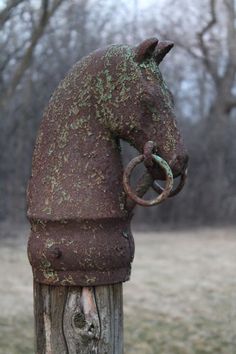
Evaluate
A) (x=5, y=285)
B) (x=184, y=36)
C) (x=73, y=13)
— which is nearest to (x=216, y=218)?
(x=184, y=36)

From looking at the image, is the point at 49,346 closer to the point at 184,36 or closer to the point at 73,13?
the point at 73,13

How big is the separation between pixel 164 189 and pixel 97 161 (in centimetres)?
25

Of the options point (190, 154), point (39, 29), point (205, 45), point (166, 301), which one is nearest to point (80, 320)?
point (166, 301)

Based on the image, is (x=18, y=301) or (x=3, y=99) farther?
(x=3, y=99)

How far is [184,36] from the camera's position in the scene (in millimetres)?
17625

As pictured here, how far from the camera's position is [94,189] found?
1.99 metres

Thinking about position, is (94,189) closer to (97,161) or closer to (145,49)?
(97,161)

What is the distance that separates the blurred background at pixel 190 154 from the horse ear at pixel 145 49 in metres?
3.98

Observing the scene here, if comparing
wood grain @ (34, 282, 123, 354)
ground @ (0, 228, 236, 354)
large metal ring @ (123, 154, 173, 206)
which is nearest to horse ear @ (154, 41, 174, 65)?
large metal ring @ (123, 154, 173, 206)

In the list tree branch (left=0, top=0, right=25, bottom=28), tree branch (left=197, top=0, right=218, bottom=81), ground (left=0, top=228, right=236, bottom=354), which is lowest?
ground (left=0, top=228, right=236, bottom=354)

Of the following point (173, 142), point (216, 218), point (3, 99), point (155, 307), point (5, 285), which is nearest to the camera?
point (173, 142)

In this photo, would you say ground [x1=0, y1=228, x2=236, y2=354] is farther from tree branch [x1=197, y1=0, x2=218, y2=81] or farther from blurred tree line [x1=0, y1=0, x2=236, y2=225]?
tree branch [x1=197, y1=0, x2=218, y2=81]

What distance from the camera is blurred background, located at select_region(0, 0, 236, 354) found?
6.64 m

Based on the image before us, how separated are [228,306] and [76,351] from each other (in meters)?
5.61
